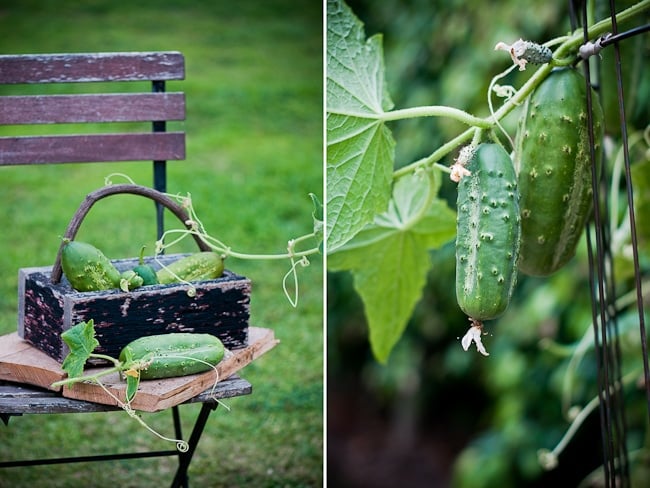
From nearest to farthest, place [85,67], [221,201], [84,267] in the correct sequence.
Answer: [84,267] → [85,67] → [221,201]

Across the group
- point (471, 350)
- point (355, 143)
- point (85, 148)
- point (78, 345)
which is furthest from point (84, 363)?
point (471, 350)

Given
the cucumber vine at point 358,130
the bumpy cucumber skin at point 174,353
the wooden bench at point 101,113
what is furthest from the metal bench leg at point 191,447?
the cucumber vine at point 358,130

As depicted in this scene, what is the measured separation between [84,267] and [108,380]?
16 cm

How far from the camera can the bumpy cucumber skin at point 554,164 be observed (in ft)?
3.25

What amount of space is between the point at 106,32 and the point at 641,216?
955 millimetres

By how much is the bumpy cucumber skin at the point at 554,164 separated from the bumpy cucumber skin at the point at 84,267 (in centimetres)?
57

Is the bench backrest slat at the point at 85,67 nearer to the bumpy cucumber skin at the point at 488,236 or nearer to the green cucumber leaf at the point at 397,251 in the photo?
the green cucumber leaf at the point at 397,251

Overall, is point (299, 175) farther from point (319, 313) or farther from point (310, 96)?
point (319, 313)

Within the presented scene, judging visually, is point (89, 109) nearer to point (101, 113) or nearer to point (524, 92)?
point (101, 113)

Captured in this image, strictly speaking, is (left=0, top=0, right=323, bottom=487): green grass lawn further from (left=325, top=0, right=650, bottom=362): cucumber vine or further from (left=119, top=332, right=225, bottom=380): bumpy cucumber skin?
(left=325, top=0, right=650, bottom=362): cucumber vine

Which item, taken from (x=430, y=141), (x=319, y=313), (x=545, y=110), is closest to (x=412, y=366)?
(x=430, y=141)

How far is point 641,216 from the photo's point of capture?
139 cm

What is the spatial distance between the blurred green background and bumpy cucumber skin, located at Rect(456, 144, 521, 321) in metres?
0.45

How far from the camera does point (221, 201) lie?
4.57 ft
